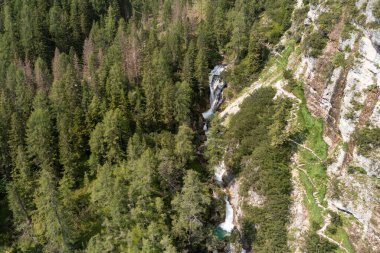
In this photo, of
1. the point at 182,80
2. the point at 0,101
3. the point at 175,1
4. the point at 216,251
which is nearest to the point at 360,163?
the point at 216,251

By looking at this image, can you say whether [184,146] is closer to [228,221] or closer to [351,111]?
[228,221]

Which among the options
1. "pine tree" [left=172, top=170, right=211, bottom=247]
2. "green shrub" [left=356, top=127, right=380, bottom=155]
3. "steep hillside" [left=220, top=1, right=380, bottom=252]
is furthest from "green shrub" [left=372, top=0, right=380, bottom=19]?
"pine tree" [left=172, top=170, right=211, bottom=247]

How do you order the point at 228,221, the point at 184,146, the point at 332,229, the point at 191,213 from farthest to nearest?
1. the point at 184,146
2. the point at 228,221
3. the point at 191,213
4. the point at 332,229

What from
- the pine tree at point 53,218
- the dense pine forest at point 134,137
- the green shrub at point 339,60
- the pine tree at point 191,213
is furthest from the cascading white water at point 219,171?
the pine tree at point 53,218

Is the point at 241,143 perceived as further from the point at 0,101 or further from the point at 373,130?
the point at 0,101

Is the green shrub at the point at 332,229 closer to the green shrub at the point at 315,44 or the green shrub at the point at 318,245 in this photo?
the green shrub at the point at 318,245

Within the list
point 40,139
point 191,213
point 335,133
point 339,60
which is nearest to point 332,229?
point 335,133
